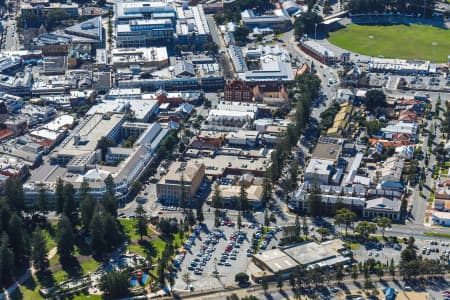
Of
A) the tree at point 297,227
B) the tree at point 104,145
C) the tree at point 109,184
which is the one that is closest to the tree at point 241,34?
the tree at point 104,145

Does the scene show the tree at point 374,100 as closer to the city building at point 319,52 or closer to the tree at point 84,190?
the city building at point 319,52

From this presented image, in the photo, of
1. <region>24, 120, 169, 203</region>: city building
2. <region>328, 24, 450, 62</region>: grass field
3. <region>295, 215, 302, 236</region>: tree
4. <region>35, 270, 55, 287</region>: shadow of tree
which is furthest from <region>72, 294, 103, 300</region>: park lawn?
<region>328, 24, 450, 62</region>: grass field

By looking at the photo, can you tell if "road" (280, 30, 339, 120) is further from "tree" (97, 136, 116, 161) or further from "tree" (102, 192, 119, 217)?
"tree" (102, 192, 119, 217)

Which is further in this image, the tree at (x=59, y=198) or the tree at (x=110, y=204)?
the tree at (x=59, y=198)

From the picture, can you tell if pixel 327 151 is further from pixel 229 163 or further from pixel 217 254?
pixel 217 254

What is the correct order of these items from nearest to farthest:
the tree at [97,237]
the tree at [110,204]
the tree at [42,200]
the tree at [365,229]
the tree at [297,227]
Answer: the tree at [97,237], the tree at [297,227], the tree at [365,229], the tree at [110,204], the tree at [42,200]

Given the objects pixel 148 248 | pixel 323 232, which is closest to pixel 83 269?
pixel 148 248
